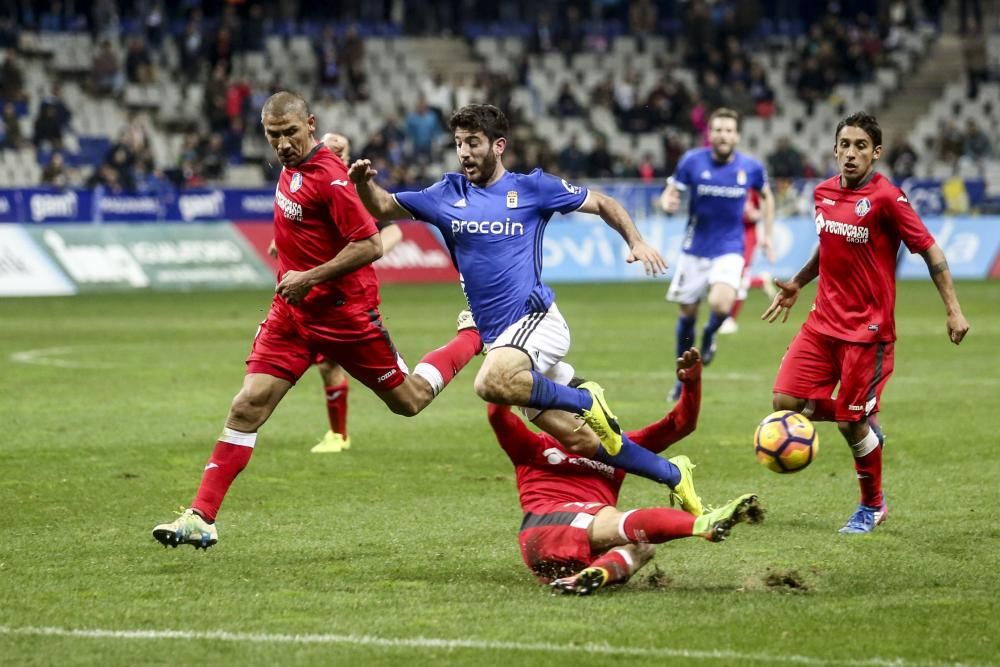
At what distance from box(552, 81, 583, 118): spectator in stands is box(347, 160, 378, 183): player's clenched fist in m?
31.2

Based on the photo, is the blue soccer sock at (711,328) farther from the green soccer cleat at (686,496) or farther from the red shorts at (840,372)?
the green soccer cleat at (686,496)

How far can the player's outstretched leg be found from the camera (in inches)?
344

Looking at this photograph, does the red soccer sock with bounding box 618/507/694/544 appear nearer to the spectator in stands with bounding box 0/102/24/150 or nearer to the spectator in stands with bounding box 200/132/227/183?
the spectator in stands with bounding box 200/132/227/183

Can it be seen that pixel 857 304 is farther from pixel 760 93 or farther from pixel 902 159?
pixel 760 93

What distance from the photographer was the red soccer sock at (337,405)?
11.9 m

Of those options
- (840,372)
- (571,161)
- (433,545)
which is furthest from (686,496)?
(571,161)

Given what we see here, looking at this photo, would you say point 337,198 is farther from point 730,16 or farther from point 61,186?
point 730,16

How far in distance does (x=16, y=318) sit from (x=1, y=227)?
3254 mm

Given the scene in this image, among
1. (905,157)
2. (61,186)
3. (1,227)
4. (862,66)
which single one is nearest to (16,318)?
(1,227)

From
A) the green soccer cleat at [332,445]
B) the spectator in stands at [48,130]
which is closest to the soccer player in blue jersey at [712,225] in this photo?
the green soccer cleat at [332,445]

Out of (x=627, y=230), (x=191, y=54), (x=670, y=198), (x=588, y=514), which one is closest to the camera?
(x=588, y=514)

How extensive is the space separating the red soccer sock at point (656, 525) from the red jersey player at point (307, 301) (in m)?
2.06

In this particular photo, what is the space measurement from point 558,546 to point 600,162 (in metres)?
28.8

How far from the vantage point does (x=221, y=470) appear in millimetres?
8164
